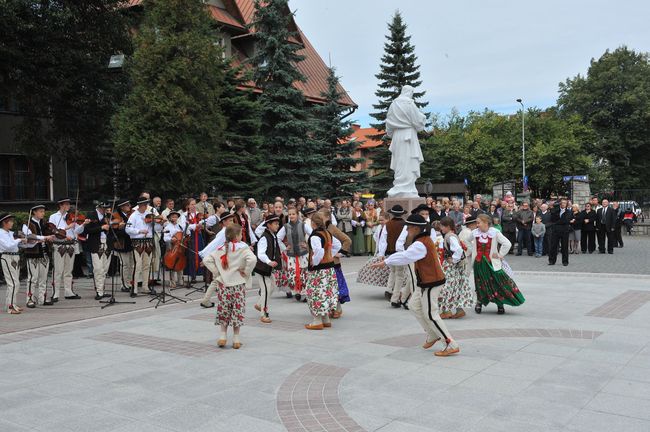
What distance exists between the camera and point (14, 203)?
23.6m

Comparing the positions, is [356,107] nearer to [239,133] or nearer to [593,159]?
[239,133]

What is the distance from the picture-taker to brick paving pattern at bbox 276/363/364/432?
4866 millimetres

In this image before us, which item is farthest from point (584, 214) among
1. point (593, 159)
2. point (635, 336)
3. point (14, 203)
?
point (593, 159)

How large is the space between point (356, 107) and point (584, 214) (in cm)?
2296

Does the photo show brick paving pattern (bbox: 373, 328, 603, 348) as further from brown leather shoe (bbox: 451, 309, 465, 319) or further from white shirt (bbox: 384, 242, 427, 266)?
white shirt (bbox: 384, 242, 427, 266)

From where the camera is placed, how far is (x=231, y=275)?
25.0 feet

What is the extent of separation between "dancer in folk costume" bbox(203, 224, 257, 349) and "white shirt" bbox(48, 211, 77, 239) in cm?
554

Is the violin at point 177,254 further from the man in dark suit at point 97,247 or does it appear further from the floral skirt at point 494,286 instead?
the floral skirt at point 494,286

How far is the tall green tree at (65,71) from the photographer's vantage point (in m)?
17.9

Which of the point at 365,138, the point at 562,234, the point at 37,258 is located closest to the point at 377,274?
the point at 37,258

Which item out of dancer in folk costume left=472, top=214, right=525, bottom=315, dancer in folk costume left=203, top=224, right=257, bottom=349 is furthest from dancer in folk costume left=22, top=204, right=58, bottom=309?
dancer in folk costume left=472, top=214, right=525, bottom=315

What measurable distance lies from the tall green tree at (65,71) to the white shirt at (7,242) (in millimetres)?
8721

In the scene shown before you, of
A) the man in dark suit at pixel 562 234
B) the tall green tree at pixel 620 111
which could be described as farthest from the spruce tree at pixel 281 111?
the tall green tree at pixel 620 111

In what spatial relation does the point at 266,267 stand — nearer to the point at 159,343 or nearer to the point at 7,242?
the point at 159,343
